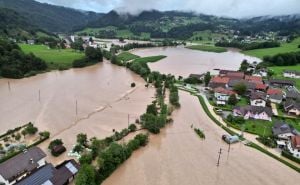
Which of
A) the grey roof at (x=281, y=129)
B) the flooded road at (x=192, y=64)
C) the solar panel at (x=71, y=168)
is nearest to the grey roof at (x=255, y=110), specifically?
the grey roof at (x=281, y=129)

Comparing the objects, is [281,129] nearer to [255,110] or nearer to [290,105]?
[255,110]

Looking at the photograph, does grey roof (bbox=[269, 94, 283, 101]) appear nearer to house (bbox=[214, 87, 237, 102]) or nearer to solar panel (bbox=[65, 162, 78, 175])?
house (bbox=[214, 87, 237, 102])

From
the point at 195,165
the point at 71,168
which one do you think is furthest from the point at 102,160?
the point at 195,165

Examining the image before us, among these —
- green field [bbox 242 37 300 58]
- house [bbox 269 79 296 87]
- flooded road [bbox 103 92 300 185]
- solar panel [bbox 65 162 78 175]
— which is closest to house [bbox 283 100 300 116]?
flooded road [bbox 103 92 300 185]

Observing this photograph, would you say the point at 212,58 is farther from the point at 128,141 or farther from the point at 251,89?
the point at 128,141

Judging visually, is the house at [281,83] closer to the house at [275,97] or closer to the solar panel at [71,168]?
the house at [275,97]

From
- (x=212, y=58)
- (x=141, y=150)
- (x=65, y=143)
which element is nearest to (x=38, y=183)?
(x=65, y=143)
